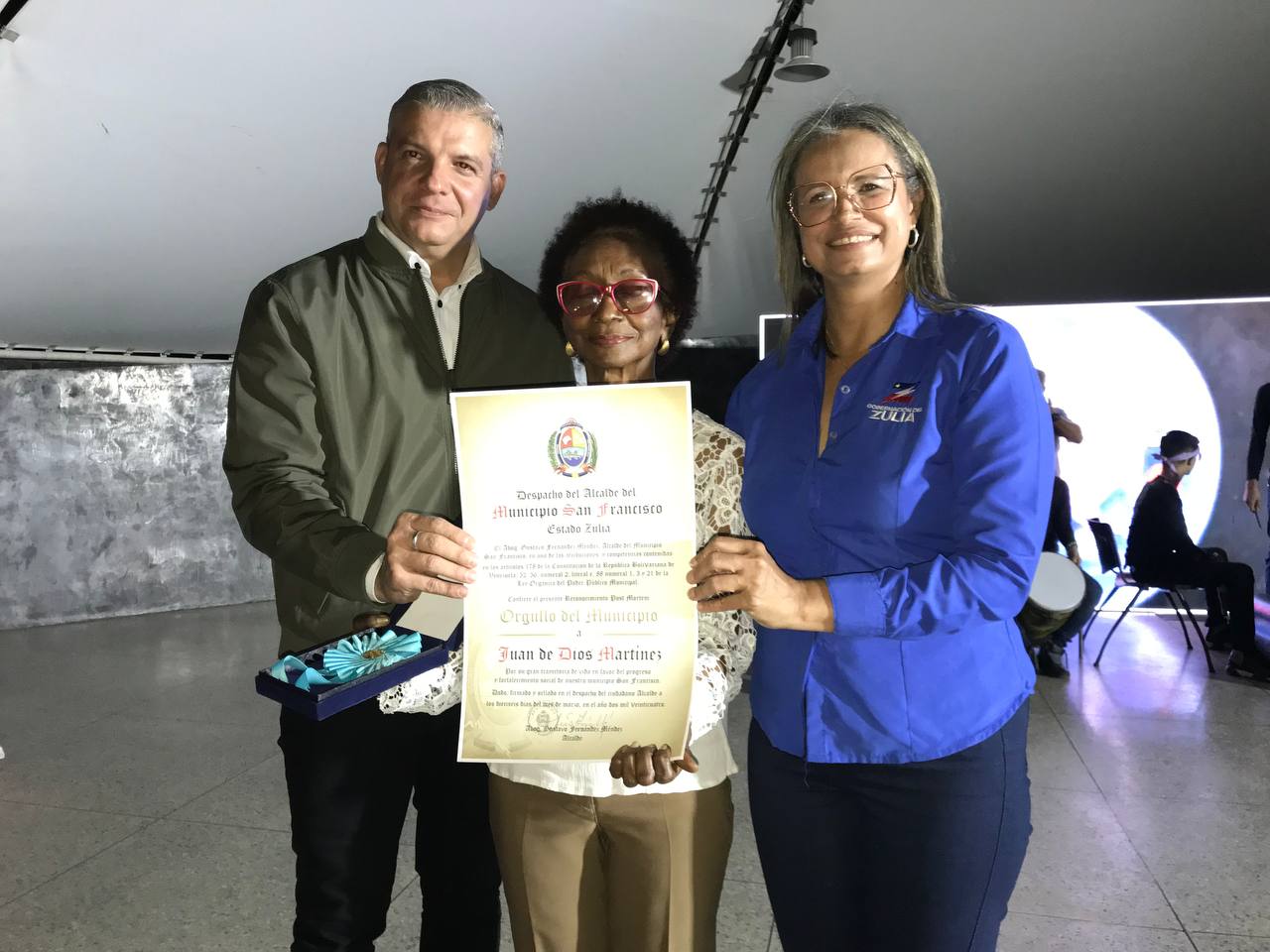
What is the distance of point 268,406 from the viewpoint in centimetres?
146

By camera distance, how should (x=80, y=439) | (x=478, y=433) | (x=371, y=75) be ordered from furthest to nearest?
(x=80, y=439) → (x=371, y=75) → (x=478, y=433)

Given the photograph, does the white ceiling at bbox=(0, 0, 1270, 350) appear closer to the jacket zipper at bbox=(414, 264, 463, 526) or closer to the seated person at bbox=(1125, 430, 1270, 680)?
the seated person at bbox=(1125, 430, 1270, 680)

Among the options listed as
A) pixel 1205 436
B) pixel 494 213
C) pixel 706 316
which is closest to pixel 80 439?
pixel 494 213

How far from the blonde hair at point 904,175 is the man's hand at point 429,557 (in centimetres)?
72

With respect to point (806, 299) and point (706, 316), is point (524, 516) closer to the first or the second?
point (806, 299)

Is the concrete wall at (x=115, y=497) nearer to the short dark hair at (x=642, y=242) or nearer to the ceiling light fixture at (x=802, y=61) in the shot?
the ceiling light fixture at (x=802, y=61)

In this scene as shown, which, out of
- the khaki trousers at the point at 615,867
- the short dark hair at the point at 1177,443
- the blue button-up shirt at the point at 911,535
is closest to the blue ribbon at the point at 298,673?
the khaki trousers at the point at 615,867

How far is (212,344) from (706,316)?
4.00 m

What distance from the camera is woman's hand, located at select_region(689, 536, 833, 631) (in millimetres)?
1080

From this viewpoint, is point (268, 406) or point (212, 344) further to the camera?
point (212, 344)

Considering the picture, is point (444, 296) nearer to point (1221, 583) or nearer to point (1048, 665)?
point (1048, 665)

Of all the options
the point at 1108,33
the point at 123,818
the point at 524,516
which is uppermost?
the point at 1108,33

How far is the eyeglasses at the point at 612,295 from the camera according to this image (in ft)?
4.60

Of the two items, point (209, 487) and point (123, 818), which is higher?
point (209, 487)
